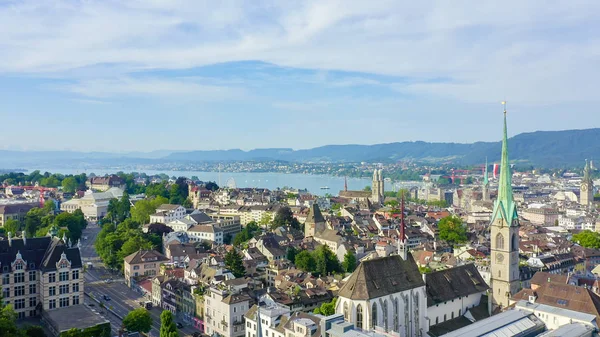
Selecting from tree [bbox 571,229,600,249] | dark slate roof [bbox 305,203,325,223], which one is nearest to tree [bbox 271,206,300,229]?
dark slate roof [bbox 305,203,325,223]

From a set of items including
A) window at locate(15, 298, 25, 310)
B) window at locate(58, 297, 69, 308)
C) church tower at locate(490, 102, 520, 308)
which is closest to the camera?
church tower at locate(490, 102, 520, 308)

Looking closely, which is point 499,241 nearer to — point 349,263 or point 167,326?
point 349,263

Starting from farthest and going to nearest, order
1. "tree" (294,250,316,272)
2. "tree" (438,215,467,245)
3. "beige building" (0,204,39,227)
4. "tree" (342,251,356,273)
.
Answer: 1. "beige building" (0,204,39,227)
2. "tree" (438,215,467,245)
3. "tree" (342,251,356,273)
4. "tree" (294,250,316,272)

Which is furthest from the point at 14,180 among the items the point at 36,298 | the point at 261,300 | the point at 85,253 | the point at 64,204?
the point at 261,300

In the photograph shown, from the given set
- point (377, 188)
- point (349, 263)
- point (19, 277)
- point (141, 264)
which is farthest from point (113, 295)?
point (377, 188)

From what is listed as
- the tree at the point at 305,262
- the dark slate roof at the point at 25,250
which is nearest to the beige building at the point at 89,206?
the dark slate roof at the point at 25,250

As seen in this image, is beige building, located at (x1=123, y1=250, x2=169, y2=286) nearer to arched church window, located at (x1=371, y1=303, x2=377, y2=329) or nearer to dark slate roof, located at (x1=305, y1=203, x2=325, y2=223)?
dark slate roof, located at (x1=305, y1=203, x2=325, y2=223)

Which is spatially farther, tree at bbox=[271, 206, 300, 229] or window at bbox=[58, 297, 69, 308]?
tree at bbox=[271, 206, 300, 229]

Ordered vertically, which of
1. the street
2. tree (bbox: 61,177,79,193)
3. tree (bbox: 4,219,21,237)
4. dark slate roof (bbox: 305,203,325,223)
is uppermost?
tree (bbox: 61,177,79,193)
